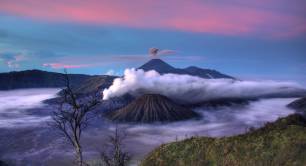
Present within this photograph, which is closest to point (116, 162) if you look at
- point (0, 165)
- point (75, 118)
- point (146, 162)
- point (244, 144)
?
point (75, 118)

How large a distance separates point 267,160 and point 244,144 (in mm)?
1675

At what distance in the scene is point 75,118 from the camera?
3925cm

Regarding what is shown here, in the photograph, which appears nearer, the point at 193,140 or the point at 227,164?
the point at 227,164

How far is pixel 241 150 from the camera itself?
21.8 meters

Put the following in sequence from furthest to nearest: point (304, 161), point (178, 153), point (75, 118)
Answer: point (75, 118)
point (178, 153)
point (304, 161)

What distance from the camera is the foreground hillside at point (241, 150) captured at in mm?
20858

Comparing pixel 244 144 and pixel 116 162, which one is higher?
pixel 244 144

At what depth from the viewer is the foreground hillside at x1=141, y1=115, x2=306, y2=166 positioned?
2086 centimetres

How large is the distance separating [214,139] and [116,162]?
3334 centimetres

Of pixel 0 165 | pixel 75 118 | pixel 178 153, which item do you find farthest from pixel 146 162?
pixel 0 165

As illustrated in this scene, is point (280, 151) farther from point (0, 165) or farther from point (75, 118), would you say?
point (0, 165)

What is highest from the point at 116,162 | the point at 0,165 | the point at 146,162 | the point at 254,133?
the point at 254,133

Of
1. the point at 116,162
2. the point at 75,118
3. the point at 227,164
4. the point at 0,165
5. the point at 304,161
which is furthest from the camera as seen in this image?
the point at 0,165

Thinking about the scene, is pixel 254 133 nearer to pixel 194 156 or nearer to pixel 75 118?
pixel 194 156
